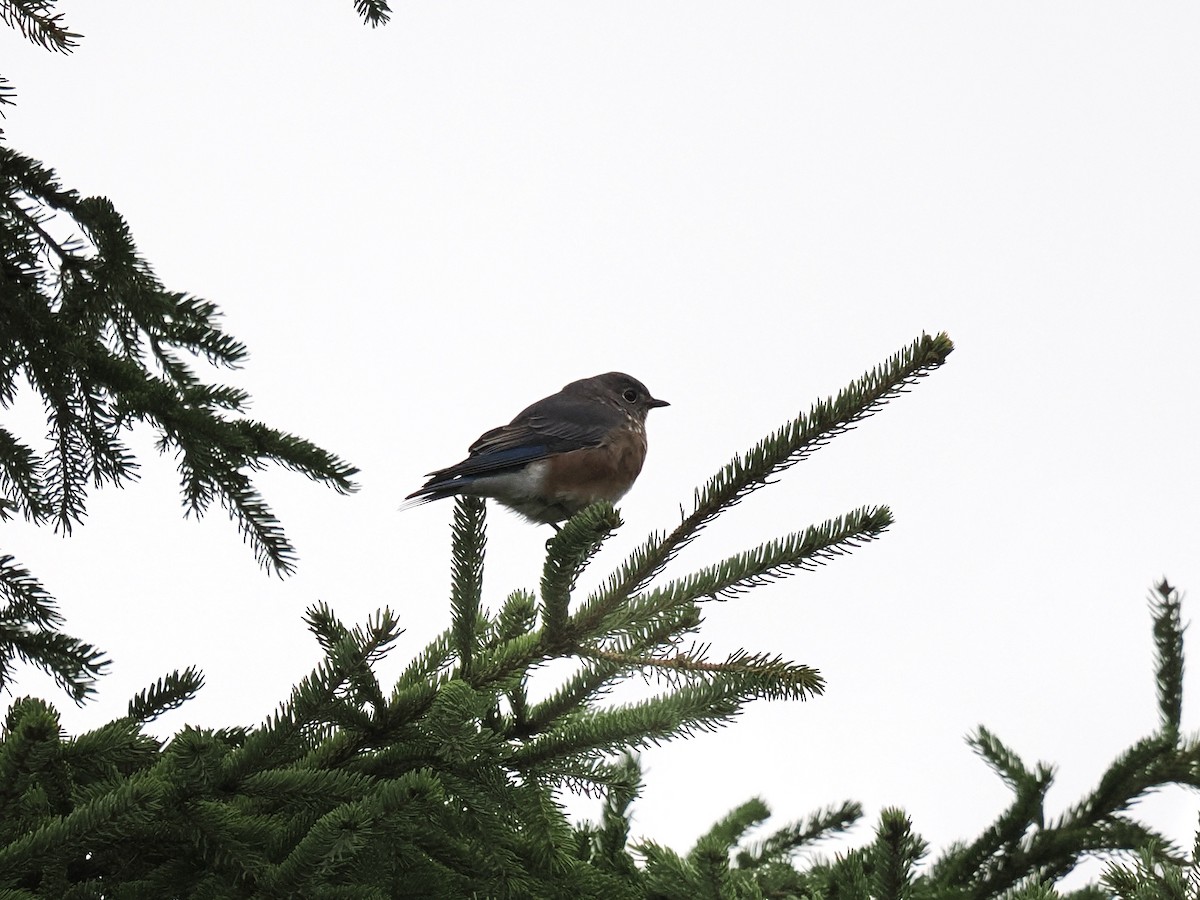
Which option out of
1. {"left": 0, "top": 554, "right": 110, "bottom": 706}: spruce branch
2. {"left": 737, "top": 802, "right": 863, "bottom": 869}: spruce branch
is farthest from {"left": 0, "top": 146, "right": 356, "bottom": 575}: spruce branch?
{"left": 737, "top": 802, "right": 863, "bottom": 869}: spruce branch

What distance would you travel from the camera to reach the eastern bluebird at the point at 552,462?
5.48 meters

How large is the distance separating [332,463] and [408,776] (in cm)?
160

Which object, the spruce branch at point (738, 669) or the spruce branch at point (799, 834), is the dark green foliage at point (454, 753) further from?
the spruce branch at point (799, 834)

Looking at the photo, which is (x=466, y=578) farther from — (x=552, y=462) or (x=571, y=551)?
(x=552, y=462)

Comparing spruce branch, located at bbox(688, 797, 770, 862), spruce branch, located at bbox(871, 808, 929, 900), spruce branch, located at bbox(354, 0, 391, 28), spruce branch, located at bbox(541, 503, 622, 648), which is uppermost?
spruce branch, located at bbox(354, 0, 391, 28)

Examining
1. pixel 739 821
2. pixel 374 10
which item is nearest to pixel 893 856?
pixel 739 821

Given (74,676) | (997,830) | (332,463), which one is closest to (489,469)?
(332,463)

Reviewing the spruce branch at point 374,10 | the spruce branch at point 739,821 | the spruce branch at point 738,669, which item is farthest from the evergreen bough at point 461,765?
the spruce branch at point 374,10

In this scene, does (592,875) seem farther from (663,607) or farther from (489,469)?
(489,469)

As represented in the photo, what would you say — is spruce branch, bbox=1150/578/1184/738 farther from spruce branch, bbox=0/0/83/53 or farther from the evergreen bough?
spruce branch, bbox=0/0/83/53

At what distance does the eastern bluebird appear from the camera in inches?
216

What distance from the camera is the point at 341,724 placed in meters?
2.37

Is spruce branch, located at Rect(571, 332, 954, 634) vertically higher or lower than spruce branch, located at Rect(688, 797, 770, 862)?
higher

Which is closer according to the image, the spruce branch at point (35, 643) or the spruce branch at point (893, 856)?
the spruce branch at point (893, 856)
